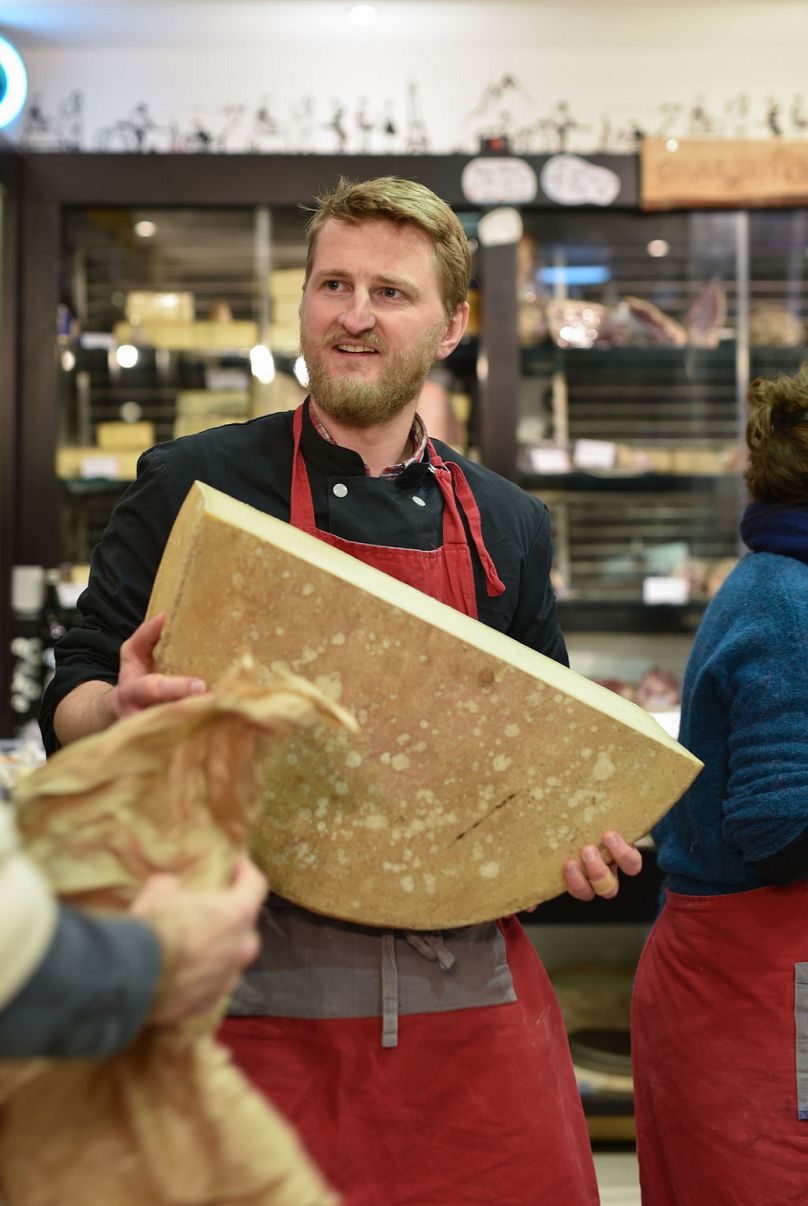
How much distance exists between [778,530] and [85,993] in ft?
4.53

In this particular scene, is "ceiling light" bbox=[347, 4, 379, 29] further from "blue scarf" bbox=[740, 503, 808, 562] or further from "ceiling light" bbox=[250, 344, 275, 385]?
"blue scarf" bbox=[740, 503, 808, 562]

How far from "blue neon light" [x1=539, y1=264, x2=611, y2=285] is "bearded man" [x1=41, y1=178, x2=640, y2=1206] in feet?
8.03

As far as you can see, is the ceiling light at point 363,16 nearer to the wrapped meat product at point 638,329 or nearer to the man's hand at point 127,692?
the wrapped meat product at point 638,329

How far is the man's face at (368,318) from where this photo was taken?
5.22 ft

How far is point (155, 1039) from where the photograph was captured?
87cm

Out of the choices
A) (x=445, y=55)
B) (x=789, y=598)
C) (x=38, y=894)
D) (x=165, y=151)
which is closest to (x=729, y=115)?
(x=445, y=55)

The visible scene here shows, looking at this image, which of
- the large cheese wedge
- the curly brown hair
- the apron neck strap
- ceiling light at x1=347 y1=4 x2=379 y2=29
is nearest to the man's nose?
the apron neck strap

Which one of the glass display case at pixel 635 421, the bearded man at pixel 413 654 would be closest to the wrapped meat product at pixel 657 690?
the glass display case at pixel 635 421

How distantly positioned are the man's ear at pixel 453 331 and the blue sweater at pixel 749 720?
21.9 inches

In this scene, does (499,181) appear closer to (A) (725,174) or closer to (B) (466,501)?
(A) (725,174)

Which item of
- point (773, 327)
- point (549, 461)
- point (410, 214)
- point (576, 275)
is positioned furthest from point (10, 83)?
point (410, 214)

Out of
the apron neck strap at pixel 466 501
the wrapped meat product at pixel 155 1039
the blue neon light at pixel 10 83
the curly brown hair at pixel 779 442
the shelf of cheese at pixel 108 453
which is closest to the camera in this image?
the wrapped meat product at pixel 155 1039

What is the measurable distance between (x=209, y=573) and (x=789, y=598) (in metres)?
0.93

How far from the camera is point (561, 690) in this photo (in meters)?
1.31
